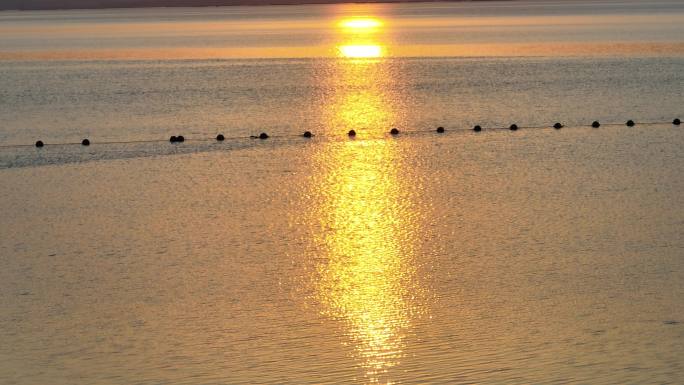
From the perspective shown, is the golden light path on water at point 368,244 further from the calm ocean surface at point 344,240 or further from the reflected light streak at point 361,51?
the reflected light streak at point 361,51

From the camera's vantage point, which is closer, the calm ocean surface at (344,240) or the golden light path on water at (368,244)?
the calm ocean surface at (344,240)

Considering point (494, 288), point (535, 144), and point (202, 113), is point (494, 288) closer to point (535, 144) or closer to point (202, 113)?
point (535, 144)

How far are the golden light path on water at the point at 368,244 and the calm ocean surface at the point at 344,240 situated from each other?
3cm

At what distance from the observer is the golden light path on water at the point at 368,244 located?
8.02m

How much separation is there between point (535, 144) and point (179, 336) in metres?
Result: 9.75

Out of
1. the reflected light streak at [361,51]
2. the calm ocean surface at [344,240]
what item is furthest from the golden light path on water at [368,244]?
the reflected light streak at [361,51]

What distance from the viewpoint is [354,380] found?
7.10m

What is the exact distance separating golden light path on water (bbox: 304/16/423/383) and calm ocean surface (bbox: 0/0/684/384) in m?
0.03

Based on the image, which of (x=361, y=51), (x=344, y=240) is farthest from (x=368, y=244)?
(x=361, y=51)

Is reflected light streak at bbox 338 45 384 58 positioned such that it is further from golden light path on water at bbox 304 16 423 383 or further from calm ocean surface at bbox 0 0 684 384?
golden light path on water at bbox 304 16 423 383

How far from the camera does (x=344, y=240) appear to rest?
35.5ft

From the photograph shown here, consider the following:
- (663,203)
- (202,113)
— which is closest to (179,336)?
(663,203)

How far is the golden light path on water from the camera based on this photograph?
802 centimetres

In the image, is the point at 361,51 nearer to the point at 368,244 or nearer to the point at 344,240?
the point at 344,240
